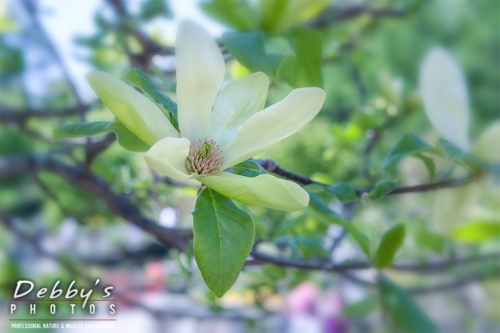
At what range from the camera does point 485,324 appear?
0.94 meters

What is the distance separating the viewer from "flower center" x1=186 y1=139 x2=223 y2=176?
0.48 feet

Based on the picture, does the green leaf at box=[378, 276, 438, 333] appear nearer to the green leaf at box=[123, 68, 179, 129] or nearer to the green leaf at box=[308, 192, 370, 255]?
the green leaf at box=[308, 192, 370, 255]

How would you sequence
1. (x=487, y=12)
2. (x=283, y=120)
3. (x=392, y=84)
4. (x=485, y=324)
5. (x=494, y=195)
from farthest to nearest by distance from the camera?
(x=487, y=12) < (x=485, y=324) < (x=392, y=84) < (x=494, y=195) < (x=283, y=120)

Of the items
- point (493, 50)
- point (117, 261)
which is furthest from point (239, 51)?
point (493, 50)

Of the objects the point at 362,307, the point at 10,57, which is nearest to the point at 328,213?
the point at 362,307

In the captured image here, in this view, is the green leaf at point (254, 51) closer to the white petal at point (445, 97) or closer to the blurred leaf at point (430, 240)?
the white petal at point (445, 97)

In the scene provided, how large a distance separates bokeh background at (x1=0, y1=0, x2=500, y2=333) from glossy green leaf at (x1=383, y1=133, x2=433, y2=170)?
0.03m

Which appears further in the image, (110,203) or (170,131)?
(110,203)

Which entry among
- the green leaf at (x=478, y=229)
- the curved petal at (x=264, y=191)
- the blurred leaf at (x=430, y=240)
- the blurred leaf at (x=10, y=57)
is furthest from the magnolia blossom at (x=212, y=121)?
the blurred leaf at (x=10, y=57)

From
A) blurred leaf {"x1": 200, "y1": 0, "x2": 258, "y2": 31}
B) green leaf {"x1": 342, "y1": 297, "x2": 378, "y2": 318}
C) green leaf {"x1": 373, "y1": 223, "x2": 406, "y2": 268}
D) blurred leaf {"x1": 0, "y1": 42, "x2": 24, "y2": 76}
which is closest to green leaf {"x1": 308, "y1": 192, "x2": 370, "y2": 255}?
green leaf {"x1": 373, "y1": 223, "x2": 406, "y2": 268}

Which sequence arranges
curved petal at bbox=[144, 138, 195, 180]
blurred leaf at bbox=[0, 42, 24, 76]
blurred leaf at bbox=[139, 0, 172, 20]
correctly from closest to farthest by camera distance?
curved petal at bbox=[144, 138, 195, 180], blurred leaf at bbox=[139, 0, 172, 20], blurred leaf at bbox=[0, 42, 24, 76]

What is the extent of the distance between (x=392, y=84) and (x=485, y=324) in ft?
2.45

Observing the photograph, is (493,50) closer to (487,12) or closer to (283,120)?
(487,12)

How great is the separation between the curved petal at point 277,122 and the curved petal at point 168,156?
16 millimetres
